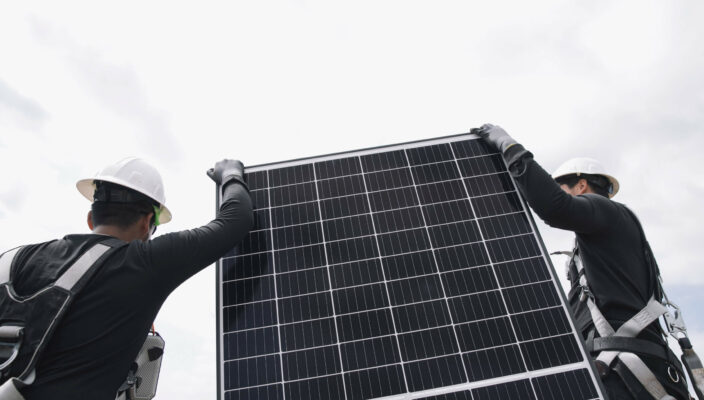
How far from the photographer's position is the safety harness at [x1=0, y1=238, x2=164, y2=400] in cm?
287

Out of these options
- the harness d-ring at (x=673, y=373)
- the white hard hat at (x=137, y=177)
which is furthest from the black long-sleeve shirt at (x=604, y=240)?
the white hard hat at (x=137, y=177)

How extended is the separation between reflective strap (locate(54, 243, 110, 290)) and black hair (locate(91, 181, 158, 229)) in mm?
494

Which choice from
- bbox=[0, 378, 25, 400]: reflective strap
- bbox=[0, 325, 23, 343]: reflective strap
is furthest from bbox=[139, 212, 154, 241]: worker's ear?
bbox=[0, 378, 25, 400]: reflective strap

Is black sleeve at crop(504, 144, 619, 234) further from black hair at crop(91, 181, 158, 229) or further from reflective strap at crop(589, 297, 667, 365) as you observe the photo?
black hair at crop(91, 181, 158, 229)

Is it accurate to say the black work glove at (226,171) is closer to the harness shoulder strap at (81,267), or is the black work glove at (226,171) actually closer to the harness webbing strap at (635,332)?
the harness shoulder strap at (81,267)

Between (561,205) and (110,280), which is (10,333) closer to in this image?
(110,280)

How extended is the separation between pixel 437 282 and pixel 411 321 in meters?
0.60

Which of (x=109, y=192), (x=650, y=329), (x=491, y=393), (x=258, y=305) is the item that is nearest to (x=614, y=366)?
(x=650, y=329)

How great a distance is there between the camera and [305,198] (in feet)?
19.6

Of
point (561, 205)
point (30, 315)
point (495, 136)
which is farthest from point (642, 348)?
point (30, 315)

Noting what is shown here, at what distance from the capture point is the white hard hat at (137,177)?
4180 mm

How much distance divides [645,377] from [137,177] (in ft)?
18.2

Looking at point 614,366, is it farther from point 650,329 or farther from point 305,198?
point 305,198

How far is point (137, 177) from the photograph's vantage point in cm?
431
